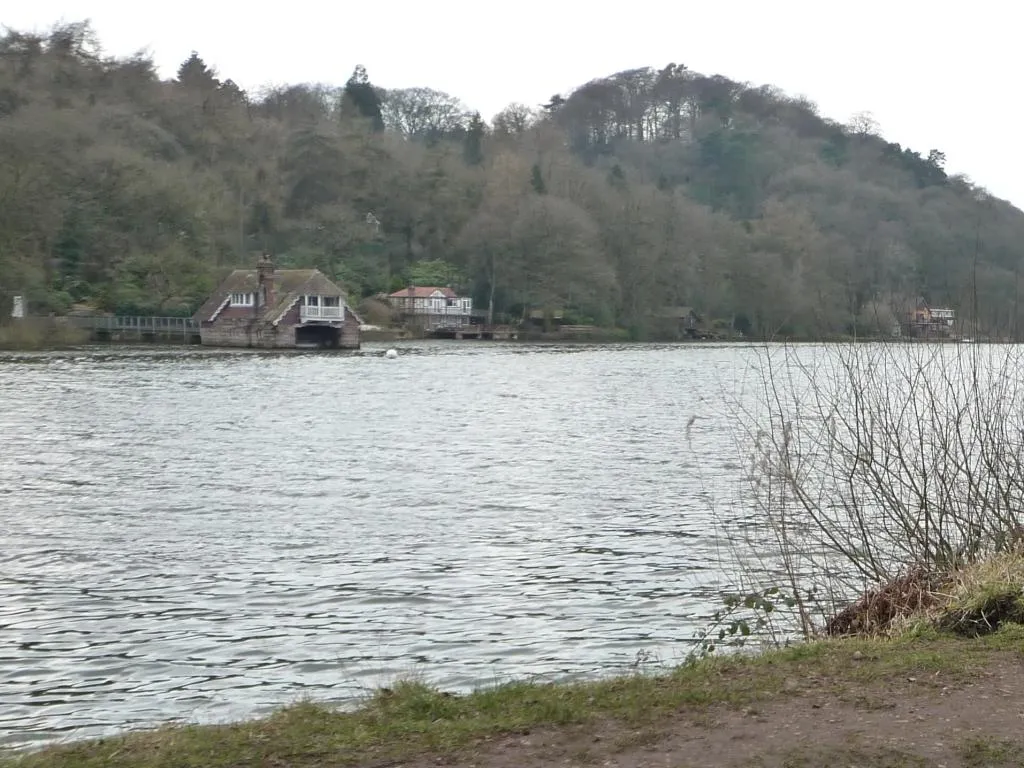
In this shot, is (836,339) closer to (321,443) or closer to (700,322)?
(321,443)

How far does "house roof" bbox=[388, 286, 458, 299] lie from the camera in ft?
376

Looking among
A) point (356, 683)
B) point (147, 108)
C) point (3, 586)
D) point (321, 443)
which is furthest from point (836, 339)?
point (147, 108)

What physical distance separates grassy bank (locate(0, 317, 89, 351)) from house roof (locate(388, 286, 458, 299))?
35052mm

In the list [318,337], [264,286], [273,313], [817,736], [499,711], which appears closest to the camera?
[817,736]

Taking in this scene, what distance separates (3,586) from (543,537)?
759cm

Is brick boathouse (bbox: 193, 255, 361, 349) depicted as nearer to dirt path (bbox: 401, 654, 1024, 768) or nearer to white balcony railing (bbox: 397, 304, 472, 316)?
white balcony railing (bbox: 397, 304, 472, 316)

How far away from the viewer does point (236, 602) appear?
14031 millimetres

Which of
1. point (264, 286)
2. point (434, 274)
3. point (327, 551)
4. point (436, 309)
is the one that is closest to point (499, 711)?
point (327, 551)

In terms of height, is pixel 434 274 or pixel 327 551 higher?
pixel 434 274

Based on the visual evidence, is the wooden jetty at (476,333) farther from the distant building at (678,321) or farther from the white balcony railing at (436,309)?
the distant building at (678,321)

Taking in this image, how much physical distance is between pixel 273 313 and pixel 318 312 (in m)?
3.51

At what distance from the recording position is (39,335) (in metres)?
81.2

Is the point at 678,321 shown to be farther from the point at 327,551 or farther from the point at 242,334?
the point at 327,551

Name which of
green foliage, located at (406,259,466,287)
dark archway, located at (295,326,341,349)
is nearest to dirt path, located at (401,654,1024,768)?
dark archway, located at (295,326,341,349)
